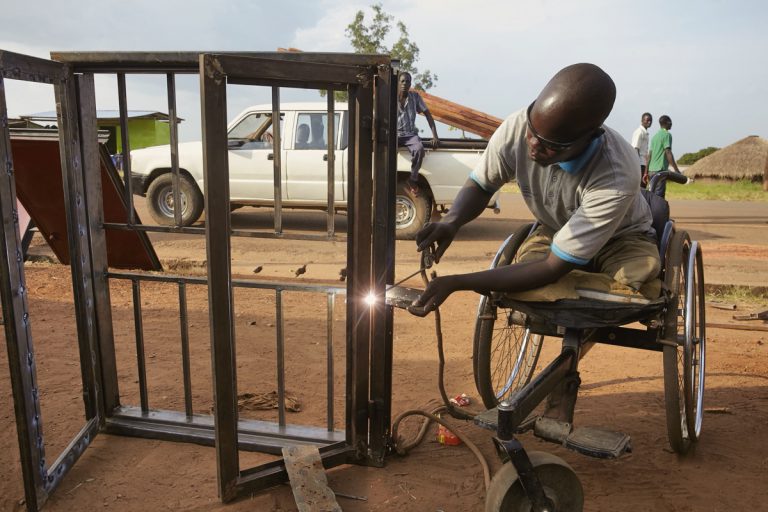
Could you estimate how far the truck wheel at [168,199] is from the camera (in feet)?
28.8

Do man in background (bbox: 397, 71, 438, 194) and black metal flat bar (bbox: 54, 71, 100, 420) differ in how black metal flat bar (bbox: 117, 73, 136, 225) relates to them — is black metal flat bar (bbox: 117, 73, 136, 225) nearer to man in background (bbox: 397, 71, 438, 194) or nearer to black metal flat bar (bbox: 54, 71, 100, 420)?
black metal flat bar (bbox: 54, 71, 100, 420)

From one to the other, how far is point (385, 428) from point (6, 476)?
1.71 metres

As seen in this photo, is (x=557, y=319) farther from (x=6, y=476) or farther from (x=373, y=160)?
(x=6, y=476)

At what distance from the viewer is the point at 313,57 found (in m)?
2.51

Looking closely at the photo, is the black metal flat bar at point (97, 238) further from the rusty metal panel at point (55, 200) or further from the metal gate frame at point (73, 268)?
the rusty metal panel at point (55, 200)

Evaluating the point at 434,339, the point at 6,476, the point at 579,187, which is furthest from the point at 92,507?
the point at 434,339

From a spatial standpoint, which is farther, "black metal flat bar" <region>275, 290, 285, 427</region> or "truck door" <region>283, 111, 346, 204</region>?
"truck door" <region>283, 111, 346, 204</region>

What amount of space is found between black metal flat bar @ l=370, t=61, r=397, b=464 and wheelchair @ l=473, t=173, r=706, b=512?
1.63 feet

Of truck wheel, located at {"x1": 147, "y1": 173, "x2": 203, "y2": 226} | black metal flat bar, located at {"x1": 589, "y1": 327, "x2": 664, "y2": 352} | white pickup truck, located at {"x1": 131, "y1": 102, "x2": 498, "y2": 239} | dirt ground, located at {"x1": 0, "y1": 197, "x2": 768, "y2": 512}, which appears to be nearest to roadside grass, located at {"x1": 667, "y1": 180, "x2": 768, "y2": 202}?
white pickup truck, located at {"x1": 131, "y1": 102, "x2": 498, "y2": 239}

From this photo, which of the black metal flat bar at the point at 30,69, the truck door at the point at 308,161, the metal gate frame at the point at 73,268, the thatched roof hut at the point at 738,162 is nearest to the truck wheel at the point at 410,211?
the truck door at the point at 308,161

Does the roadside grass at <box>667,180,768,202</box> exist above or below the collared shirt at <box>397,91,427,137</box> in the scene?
below

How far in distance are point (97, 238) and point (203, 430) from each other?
1090mm

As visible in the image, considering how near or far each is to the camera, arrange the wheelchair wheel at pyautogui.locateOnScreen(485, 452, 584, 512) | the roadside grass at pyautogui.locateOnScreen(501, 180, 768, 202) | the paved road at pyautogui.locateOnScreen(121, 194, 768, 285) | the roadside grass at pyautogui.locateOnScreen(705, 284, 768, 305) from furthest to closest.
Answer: the roadside grass at pyautogui.locateOnScreen(501, 180, 768, 202) < the paved road at pyautogui.locateOnScreen(121, 194, 768, 285) < the roadside grass at pyautogui.locateOnScreen(705, 284, 768, 305) < the wheelchair wheel at pyautogui.locateOnScreen(485, 452, 584, 512)

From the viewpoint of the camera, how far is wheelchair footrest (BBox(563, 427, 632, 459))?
7.19 feet
